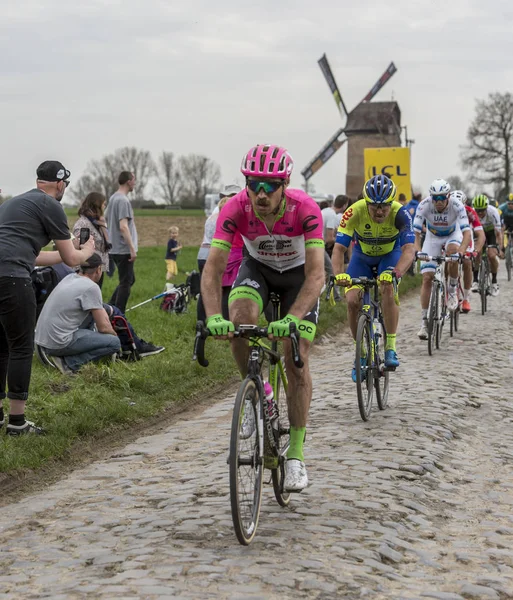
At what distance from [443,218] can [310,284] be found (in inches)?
350

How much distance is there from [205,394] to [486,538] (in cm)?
530

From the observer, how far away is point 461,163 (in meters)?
87.2

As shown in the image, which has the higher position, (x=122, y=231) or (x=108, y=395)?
(x=122, y=231)

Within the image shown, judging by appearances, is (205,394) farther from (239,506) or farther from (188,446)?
(239,506)

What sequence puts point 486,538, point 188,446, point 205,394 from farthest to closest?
point 205,394 < point 188,446 < point 486,538

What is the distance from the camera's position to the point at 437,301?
13.6 meters

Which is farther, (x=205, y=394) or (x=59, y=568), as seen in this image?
(x=205, y=394)

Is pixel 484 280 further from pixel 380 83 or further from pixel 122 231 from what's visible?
pixel 380 83

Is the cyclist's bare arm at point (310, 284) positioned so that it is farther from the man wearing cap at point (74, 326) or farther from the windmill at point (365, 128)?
the windmill at point (365, 128)

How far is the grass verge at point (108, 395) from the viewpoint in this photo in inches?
310

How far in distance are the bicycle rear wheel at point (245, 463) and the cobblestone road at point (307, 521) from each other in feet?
0.51

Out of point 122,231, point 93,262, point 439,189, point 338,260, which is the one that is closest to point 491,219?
point 439,189

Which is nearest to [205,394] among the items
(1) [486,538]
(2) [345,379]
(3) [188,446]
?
(2) [345,379]

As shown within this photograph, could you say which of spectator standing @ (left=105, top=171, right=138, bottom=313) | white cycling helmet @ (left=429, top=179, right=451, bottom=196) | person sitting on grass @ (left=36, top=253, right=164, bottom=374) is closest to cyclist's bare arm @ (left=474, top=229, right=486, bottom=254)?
white cycling helmet @ (left=429, top=179, right=451, bottom=196)
